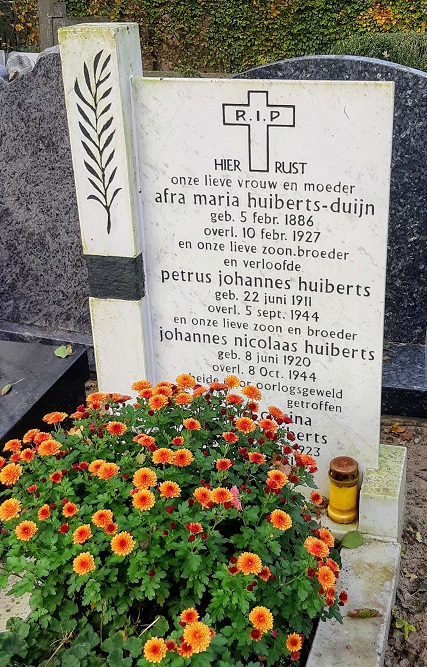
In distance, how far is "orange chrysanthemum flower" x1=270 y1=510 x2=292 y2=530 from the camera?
82.3 inches

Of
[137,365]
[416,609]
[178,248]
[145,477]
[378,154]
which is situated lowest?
[416,609]

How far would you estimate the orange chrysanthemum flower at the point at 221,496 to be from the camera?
2.05 m

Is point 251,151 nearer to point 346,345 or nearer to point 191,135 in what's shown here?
point 191,135

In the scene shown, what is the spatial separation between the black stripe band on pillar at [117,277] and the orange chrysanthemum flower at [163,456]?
108 cm

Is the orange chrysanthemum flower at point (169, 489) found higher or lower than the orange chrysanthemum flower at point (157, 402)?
lower

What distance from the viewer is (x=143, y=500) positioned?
2.02 metres

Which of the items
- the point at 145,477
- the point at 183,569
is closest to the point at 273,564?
the point at 183,569

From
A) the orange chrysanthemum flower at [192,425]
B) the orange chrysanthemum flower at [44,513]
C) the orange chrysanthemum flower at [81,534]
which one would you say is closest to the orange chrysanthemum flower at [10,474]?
the orange chrysanthemum flower at [44,513]

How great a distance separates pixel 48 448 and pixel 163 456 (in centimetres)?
36

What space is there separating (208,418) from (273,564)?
20.5 inches

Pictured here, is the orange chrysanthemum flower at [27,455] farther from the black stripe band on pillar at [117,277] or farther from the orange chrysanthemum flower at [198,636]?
the black stripe band on pillar at [117,277]

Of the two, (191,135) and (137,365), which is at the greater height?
(191,135)

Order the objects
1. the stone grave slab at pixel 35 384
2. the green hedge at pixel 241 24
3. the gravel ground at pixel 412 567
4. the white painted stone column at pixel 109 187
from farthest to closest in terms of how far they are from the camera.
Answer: the green hedge at pixel 241 24 → the stone grave slab at pixel 35 384 → the white painted stone column at pixel 109 187 → the gravel ground at pixel 412 567

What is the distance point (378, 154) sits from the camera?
8.73 feet
